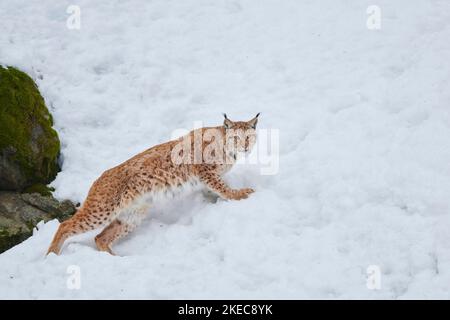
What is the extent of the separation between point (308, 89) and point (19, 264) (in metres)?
5.59

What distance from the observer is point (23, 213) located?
7.90 meters

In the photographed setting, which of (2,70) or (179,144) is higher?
(2,70)

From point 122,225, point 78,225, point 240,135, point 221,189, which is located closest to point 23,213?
point 78,225

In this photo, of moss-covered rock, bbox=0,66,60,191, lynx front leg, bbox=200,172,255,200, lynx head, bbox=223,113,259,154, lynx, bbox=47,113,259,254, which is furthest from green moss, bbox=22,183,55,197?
lynx head, bbox=223,113,259,154

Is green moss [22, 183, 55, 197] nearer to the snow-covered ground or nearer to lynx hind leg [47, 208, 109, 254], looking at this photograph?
the snow-covered ground

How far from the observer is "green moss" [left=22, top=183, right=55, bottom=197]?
8.27 m

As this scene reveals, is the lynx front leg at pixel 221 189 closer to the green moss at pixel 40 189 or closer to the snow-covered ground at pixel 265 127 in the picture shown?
the snow-covered ground at pixel 265 127

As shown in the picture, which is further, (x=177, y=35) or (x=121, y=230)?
(x=177, y=35)

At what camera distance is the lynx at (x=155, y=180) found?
7391 millimetres

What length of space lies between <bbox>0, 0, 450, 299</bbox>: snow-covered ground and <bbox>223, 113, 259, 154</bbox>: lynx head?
0.47 meters

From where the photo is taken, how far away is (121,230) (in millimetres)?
7629

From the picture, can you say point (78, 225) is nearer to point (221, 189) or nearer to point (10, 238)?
point (10, 238)
